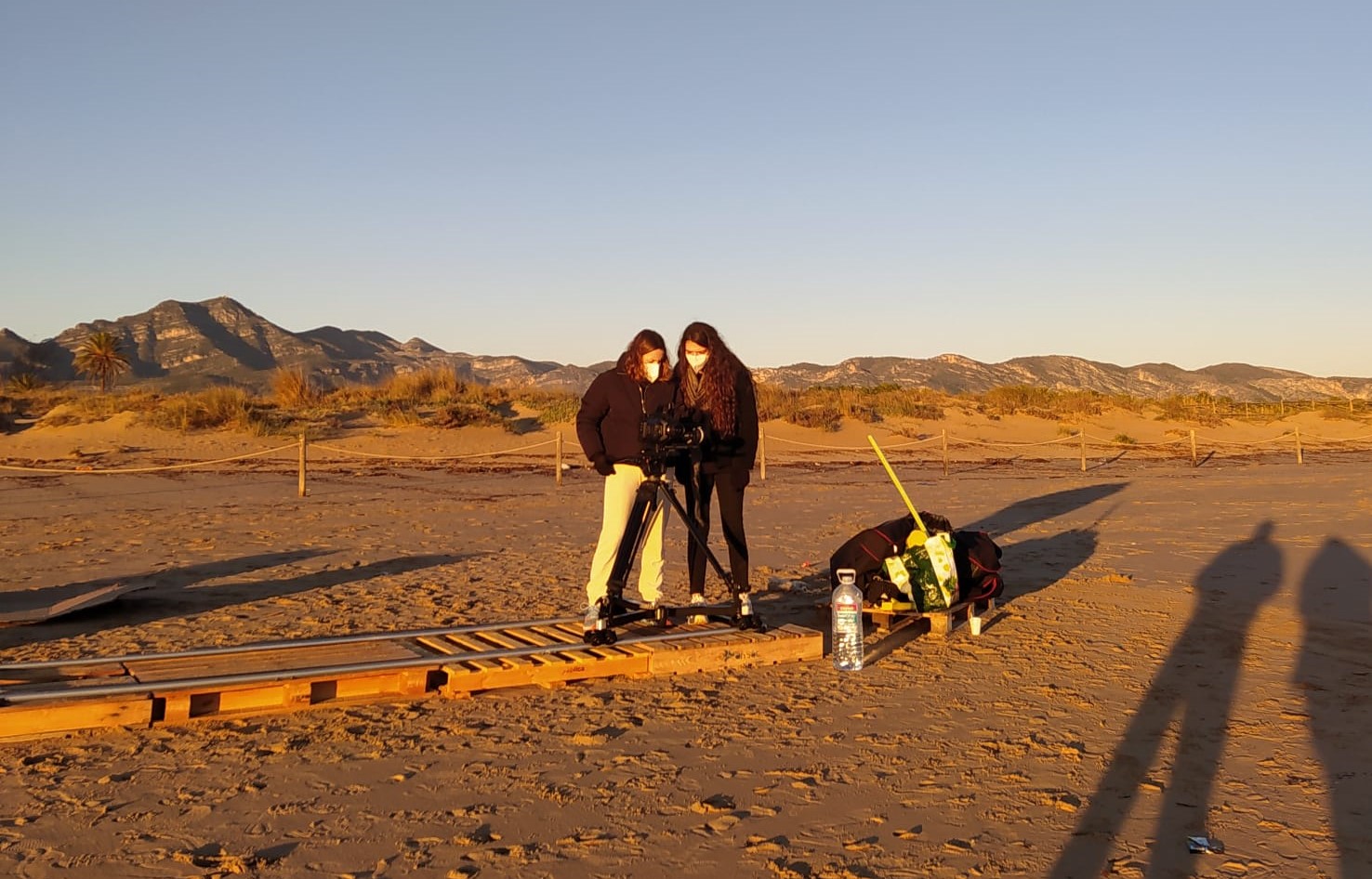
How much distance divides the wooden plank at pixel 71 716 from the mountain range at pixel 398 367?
3418 inches

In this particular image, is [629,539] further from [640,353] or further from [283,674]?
[283,674]

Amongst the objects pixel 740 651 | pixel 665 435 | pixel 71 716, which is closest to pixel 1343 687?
pixel 740 651

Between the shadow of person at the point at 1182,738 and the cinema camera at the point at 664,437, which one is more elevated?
the cinema camera at the point at 664,437

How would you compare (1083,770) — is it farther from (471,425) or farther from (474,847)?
(471,425)

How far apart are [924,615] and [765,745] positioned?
2.60 metres

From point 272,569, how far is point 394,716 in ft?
17.4

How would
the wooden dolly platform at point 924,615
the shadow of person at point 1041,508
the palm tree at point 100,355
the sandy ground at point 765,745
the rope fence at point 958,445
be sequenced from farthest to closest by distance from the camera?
the palm tree at point 100,355, the rope fence at point 958,445, the shadow of person at point 1041,508, the wooden dolly platform at point 924,615, the sandy ground at point 765,745

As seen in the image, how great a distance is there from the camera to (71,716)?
462 centimetres

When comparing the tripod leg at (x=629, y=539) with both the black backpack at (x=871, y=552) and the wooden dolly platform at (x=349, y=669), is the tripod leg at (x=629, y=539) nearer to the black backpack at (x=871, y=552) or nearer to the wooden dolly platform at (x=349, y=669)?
the wooden dolly platform at (x=349, y=669)

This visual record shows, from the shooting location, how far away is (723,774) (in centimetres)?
427

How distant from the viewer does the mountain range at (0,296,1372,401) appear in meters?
102

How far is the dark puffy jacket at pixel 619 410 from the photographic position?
602 cm

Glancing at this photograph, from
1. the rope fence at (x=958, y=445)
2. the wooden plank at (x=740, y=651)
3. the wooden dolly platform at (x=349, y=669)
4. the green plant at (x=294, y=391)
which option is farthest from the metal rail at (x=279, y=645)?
the green plant at (x=294, y=391)

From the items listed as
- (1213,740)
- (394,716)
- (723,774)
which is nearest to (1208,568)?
(1213,740)
